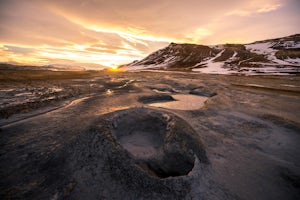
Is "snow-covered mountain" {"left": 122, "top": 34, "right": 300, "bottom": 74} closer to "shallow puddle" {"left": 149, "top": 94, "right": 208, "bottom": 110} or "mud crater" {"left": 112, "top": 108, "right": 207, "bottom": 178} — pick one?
"shallow puddle" {"left": 149, "top": 94, "right": 208, "bottom": 110}

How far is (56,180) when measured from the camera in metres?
3.61

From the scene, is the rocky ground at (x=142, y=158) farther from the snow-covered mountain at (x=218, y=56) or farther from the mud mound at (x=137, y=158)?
the snow-covered mountain at (x=218, y=56)

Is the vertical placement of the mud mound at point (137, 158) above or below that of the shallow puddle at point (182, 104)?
above

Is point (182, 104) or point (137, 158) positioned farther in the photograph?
point (182, 104)

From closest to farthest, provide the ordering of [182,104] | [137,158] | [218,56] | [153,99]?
[137,158] → [182,104] → [153,99] → [218,56]

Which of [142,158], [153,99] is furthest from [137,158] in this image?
[153,99]

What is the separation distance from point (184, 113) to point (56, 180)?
20.9 ft

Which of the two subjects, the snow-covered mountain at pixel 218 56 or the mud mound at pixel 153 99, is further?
the snow-covered mountain at pixel 218 56

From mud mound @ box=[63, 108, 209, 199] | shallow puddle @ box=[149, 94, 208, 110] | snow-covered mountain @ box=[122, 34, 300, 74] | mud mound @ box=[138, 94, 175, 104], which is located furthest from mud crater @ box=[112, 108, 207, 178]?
snow-covered mountain @ box=[122, 34, 300, 74]

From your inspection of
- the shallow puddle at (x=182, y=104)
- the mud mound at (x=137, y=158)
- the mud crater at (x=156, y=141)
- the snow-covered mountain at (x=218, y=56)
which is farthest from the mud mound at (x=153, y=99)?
the snow-covered mountain at (x=218, y=56)

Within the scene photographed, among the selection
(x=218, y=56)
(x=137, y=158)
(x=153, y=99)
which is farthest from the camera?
(x=218, y=56)

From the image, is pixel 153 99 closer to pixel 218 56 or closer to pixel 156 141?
pixel 156 141

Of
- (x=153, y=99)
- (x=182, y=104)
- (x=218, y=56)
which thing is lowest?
(x=182, y=104)

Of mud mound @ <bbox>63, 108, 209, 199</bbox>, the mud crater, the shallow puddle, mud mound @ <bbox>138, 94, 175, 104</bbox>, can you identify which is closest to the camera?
mud mound @ <bbox>63, 108, 209, 199</bbox>
